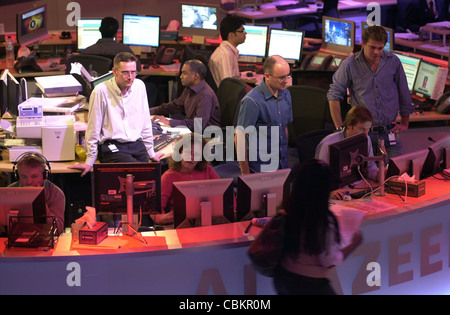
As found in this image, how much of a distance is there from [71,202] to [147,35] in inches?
153

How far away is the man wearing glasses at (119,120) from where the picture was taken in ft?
17.4

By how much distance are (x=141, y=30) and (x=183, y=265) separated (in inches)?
223

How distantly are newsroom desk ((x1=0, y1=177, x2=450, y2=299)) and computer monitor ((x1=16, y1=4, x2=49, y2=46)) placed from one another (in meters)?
4.87

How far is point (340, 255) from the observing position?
349 centimetres

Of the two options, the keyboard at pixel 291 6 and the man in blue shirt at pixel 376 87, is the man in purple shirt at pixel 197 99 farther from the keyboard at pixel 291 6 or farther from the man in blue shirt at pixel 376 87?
the keyboard at pixel 291 6

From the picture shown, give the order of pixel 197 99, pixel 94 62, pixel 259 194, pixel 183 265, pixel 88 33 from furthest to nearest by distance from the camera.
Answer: pixel 88 33
pixel 94 62
pixel 197 99
pixel 259 194
pixel 183 265

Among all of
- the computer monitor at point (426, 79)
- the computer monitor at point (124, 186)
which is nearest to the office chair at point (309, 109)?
the computer monitor at point (426, 79)

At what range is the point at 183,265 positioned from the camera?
154 inches

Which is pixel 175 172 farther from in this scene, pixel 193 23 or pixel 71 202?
pixel 193 23

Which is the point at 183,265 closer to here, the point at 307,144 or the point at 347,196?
the point at 347,196

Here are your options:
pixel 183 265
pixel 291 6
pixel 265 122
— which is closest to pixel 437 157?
pixel 265 122

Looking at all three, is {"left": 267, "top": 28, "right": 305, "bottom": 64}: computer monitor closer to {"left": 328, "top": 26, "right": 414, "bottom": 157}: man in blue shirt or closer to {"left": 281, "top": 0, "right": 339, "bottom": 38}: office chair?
{"left": 328, "top": 26, "right": 414, "bottom": 157}: man in blue shirt

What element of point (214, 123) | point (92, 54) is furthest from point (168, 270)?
point (92, 54)

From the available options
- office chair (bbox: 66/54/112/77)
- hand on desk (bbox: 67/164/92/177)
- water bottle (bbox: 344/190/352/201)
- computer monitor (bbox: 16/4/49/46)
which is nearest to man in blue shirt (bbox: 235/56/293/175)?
water bottle (bbox: 344/190/352/201)
